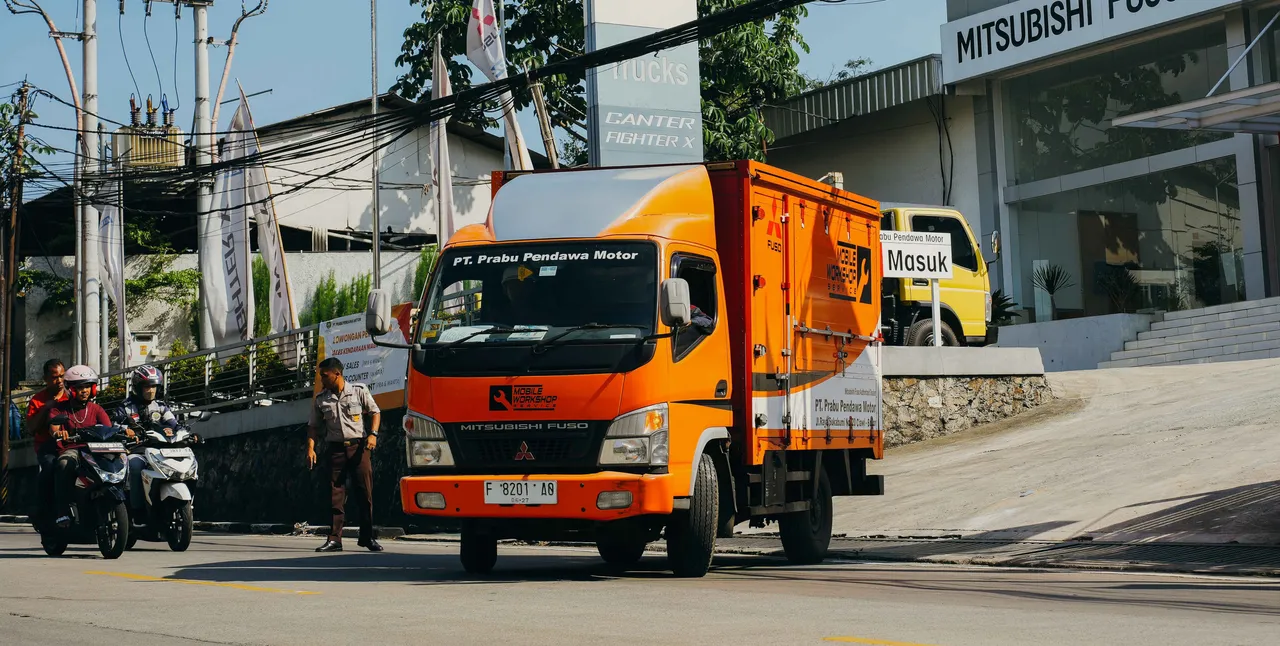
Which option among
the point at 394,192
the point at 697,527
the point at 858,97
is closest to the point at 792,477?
the point at 697,527

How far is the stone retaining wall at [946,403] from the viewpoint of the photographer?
19.8 meters

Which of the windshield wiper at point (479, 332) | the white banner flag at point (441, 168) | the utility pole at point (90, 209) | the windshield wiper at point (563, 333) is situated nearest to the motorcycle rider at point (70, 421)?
the windshield wiper at point (479, 332)

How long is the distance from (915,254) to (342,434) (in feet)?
27.9

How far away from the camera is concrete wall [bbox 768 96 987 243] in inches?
1309

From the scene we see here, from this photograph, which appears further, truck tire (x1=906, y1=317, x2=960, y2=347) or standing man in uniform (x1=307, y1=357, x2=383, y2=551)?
truck tire (x1=906, y1=317, x2=960, y2=347)

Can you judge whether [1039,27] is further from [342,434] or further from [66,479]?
[66,479]

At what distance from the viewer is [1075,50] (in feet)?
98.7

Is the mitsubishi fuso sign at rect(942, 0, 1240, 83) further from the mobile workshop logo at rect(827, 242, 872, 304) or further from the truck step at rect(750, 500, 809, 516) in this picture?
the truck step at rect(750, 500, 809, 516)

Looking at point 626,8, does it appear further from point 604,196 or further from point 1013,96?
point 1013,96

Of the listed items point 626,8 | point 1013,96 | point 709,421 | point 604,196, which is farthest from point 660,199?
point 1013,96

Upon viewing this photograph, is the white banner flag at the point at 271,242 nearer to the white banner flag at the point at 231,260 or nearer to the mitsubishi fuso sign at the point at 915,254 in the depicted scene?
the white banner flag at the point at 231,260

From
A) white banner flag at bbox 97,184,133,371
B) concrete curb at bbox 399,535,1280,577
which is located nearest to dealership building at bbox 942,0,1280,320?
concrete curb at bbox 399,535,1280,577

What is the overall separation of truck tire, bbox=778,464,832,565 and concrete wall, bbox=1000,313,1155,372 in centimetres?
1641

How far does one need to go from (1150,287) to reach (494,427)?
2242 centimetres
